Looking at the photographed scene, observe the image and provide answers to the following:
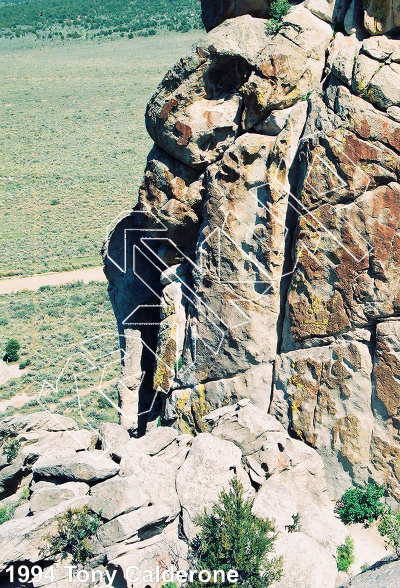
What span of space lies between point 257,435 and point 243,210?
19.4ft

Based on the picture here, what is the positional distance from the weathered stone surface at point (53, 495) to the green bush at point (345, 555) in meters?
6.45

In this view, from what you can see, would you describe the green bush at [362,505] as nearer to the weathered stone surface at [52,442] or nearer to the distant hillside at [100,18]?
the weathered stone surface at [52,442]

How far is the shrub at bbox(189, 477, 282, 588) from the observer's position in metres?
15.0

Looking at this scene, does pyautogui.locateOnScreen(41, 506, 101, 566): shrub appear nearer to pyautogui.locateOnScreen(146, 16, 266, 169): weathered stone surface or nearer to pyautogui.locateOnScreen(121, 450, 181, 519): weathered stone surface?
pyautogui.locateOnScreen(121, 450, 181, 519): weathered stone surface

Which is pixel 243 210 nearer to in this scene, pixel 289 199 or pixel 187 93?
pixel 289 199

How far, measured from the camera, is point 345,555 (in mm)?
16406

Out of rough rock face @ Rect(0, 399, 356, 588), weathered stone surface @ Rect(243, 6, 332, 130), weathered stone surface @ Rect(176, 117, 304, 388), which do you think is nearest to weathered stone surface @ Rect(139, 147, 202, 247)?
weathered stone surface @ Rect(176, 117, 304, 388)

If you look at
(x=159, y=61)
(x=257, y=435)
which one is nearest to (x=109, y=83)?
(x=159, y=61)

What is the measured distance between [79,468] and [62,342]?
2011 cm

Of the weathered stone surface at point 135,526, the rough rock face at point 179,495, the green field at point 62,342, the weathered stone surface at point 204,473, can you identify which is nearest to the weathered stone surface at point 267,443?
the rough rock face at point 179,495

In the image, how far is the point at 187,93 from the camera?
20.7m

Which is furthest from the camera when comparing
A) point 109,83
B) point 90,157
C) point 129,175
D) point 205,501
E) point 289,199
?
point 109,83

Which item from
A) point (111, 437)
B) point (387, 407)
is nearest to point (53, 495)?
point (111, 437)

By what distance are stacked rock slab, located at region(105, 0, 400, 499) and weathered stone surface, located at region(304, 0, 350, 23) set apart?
1.3 inches
